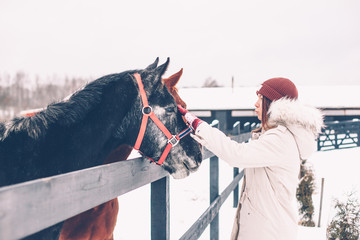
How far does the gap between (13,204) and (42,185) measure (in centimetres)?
11

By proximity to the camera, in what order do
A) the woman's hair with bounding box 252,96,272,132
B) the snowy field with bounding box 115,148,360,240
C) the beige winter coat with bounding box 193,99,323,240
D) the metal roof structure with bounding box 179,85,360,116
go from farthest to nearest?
the metal roof structure with bounding box 179,85,360,116, the snowy field with bounding box 115,148,360,240, the woman's hair with bounding box 252,96,272,132, the beige winter coat with bounding box 193,99,323,240

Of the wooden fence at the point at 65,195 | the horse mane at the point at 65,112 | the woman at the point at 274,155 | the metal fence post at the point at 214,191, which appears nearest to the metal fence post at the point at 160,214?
the wooden fence at the point at 65,195

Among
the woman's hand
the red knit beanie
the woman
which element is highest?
the red knit beanie

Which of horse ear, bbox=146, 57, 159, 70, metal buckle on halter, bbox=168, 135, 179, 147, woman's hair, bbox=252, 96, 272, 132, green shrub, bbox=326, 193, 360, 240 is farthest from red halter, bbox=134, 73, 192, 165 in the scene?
green shrub, bbox=326, 193, 360, 240

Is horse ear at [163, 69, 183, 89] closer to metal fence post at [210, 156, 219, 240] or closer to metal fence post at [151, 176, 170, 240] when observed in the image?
metal fence post at [151, 176, 170, 240]

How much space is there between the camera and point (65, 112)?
186cm

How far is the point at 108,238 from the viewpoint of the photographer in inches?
87.9

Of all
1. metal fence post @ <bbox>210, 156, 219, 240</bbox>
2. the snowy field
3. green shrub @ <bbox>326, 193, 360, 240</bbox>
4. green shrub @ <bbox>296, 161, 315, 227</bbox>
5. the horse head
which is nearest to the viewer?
the horse head

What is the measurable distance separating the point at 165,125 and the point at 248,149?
22.4 inches

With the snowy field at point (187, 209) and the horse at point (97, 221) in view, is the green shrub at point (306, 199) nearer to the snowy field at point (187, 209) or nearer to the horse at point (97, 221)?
the snowy field at point (187, 209)

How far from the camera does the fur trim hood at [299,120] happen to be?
185 cm

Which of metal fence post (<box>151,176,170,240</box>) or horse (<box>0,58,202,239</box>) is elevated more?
horse (<box>0,58,202,239</box>)

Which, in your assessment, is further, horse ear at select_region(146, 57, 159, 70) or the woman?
horse ear at select_region(146, 57, 159, 70)

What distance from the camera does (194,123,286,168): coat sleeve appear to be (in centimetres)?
182
